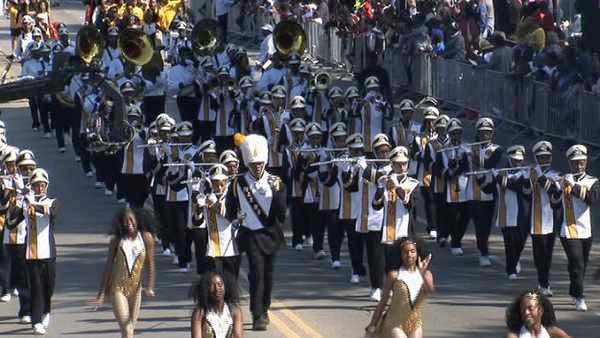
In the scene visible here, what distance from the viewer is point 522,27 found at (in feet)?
107

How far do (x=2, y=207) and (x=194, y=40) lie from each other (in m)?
12.1

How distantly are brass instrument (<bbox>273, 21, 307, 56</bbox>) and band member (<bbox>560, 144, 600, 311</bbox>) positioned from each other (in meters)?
11.5

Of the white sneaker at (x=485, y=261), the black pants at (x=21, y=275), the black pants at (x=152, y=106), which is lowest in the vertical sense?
the white sneaker at (x=485, y=261)

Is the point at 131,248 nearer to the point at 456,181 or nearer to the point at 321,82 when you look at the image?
the point at 456,181

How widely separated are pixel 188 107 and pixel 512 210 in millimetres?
10359

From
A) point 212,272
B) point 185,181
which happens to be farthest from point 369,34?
point 212,272

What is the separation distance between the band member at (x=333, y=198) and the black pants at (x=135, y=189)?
2956 millimetres

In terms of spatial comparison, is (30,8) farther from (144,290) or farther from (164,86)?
(144,290)

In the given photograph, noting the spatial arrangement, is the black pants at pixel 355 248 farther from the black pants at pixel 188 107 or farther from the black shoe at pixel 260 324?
the black pants at pixel 188 107

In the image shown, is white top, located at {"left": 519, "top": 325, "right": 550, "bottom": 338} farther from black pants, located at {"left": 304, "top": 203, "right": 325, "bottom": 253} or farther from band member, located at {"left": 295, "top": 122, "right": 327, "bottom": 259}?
black pants, located at {"left": 304, "top": 203, "right": 325, "bottom": 253}

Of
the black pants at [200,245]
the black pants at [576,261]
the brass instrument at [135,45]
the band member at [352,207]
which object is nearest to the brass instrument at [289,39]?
the brass instrument at [135,45]

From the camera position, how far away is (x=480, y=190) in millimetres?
24016

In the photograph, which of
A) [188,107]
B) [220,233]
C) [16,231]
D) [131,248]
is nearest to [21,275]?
[16,231]

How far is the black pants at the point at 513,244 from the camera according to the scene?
75.1 ft
